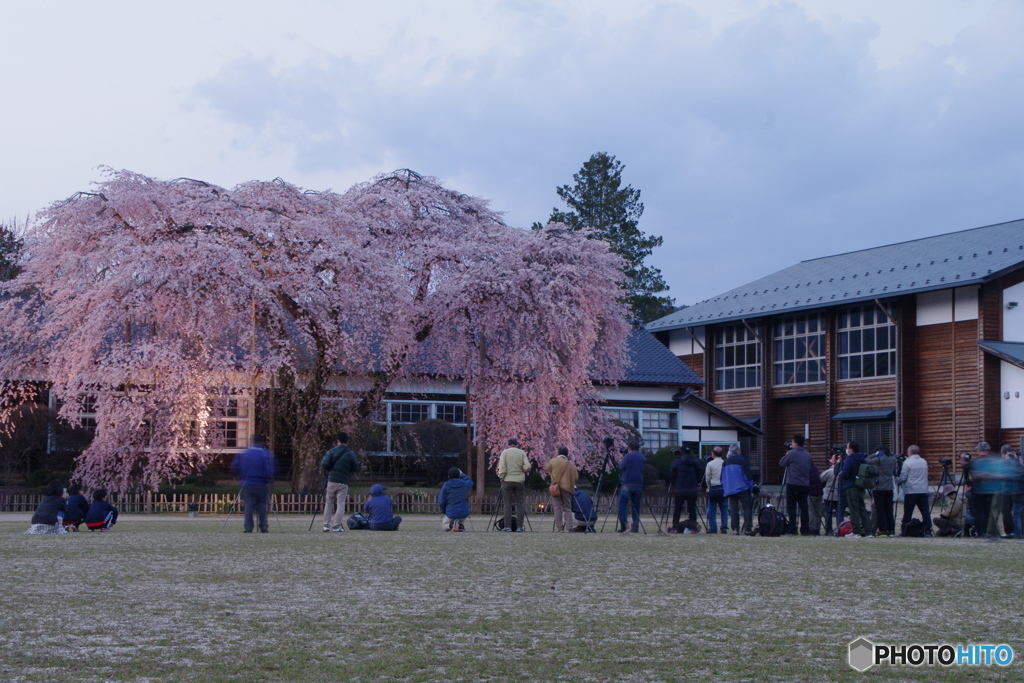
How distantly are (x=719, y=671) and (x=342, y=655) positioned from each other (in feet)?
7.08

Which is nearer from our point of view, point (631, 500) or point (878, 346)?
point (631, 500)

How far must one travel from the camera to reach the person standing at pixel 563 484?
67.7ft

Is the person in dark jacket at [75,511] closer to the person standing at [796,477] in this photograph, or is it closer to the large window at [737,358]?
the person standing at [796,477]

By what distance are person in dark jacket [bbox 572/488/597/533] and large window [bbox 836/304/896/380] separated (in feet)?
91.5

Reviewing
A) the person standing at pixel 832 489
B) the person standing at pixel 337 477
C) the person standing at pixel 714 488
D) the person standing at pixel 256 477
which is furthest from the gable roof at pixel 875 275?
the person standing at pixel 256 477

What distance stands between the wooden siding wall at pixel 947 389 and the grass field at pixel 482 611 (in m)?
28.7

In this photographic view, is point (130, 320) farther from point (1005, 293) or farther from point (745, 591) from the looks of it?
point (1005, 293)

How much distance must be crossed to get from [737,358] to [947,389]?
12.3m

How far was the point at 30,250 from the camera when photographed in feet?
98.0

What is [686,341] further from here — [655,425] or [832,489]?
[832,489]

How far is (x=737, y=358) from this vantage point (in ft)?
177

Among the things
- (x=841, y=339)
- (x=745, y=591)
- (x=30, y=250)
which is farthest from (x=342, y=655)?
(x=841, y=339)

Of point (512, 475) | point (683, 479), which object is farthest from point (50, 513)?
point (683, 479)

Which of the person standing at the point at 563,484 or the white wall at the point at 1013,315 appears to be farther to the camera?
the white wall at the point at 1013,315
